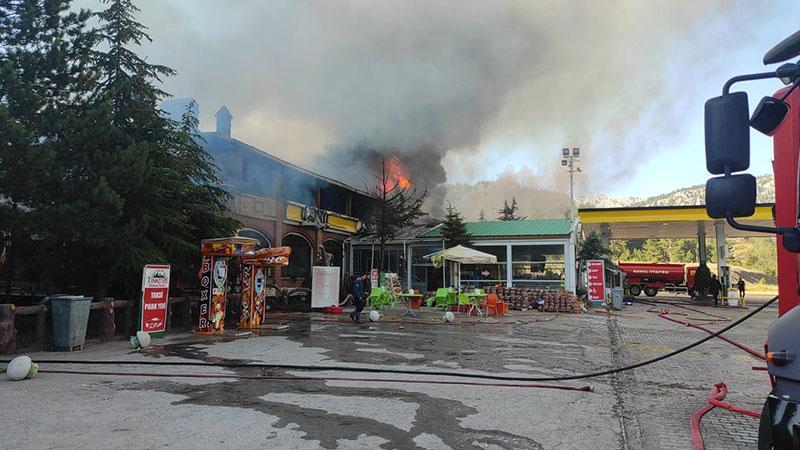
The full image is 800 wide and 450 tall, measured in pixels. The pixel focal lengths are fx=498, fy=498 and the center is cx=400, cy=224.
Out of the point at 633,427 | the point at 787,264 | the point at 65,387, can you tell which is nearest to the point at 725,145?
the point at 787,264

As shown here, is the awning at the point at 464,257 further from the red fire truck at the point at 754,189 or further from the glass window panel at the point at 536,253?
the red fire truck at the point at 754,189

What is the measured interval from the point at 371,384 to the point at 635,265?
1441 inches

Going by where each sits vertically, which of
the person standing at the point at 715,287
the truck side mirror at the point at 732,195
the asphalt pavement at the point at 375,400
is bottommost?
the asphalt pavement at the point at 375,400

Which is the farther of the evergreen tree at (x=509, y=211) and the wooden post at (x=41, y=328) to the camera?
the evergreen tree at (x=509, y=211)

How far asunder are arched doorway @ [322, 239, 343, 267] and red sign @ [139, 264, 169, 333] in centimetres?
1392

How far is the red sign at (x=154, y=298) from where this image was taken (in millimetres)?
9727

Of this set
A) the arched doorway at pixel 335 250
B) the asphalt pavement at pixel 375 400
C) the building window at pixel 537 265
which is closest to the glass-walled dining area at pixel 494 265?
the building window at pixel 537 265

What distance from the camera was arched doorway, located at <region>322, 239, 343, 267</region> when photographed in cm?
Answer: 2434

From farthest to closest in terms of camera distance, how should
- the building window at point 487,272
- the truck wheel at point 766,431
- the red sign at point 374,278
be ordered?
the building window at point 487,272 → the red sign at point 374,278 → the truck wheel at point 766,431

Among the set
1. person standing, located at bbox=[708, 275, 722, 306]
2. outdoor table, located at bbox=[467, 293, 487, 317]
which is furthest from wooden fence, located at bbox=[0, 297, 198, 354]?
person standing, located at bbox=[708, 275, 722, 306]

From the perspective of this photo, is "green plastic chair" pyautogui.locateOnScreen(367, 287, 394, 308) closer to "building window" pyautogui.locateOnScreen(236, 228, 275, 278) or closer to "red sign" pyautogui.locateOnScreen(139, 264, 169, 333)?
"building window" pyautogui.locateOnScreen(236, 228, 275, 278)

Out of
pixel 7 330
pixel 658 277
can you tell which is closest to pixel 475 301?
pixel 7 330

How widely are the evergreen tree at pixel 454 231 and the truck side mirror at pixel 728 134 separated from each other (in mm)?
20122

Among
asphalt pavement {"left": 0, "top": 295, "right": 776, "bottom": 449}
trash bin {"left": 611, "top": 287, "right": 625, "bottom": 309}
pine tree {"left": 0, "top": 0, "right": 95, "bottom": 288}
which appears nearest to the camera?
asphalt pavement {"left": 0, "top": 295, "right": 776, "bottom": 449}
